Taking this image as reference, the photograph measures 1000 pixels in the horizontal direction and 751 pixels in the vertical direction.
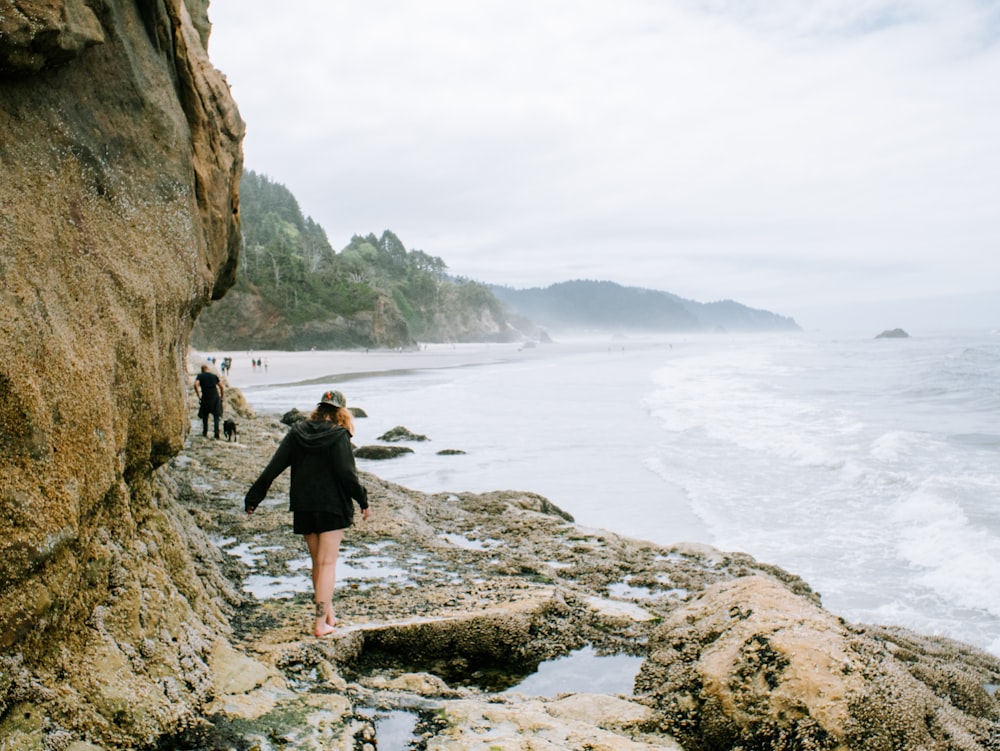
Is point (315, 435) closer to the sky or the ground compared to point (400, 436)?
closer to the sky

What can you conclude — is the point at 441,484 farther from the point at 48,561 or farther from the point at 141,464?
the point at 48,561

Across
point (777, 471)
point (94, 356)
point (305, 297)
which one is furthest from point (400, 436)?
point (305, 297)

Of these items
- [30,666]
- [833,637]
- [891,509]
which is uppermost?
[30,666]

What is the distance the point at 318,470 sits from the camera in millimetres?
4801

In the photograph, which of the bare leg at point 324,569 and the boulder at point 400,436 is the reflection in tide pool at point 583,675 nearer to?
the bare leg at point 324,569

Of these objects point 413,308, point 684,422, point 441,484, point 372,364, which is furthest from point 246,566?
point 413,308

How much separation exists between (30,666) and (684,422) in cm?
2089

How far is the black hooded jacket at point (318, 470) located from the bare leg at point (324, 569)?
17 centimetres

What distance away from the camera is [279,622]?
15.6ft

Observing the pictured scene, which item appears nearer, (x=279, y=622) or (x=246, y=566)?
(x=279, y=622)

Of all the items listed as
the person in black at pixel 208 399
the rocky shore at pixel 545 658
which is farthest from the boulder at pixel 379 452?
the rocky shore at pixel 545 658

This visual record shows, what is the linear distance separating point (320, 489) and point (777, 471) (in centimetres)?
1247

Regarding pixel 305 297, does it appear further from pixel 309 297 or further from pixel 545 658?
pixel 545 658

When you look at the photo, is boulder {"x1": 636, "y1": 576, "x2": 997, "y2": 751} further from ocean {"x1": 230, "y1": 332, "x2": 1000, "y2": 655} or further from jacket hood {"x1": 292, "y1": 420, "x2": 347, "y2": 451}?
ocean {"x1": 230, "y1": 332, "x2": 1000, "y2": 655}
